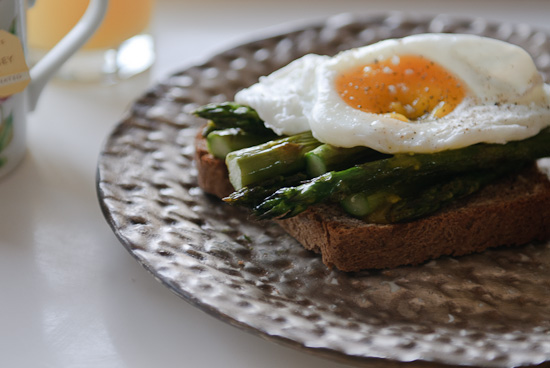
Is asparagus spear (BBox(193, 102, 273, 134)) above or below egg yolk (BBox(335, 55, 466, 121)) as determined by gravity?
below

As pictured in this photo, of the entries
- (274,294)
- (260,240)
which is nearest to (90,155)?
(260,240)

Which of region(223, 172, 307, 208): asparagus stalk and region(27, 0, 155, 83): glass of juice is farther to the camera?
region(27, 0, 155, 83): glass of juice

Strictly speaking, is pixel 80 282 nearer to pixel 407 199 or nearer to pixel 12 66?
pixel 12 66

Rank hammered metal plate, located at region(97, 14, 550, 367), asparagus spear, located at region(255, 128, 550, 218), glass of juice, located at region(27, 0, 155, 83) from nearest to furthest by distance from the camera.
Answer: hammered metal plate, located at region(97, 14, 550, 367), asparagus spear, located at region(255, 128, 550, 218), glass of juice, located at region(27, 0, 155, 83)

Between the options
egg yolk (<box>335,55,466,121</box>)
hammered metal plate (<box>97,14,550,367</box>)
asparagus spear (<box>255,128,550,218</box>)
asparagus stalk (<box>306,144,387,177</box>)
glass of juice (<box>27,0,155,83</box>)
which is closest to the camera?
hammered metal plate (<box>97,14,550,367</box>)

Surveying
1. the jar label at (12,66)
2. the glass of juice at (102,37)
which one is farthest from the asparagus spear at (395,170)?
the glass of juice at (102,37)

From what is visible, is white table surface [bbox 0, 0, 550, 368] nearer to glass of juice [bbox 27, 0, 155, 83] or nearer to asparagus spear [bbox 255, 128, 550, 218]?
glass of juice [bbox 27, 0, 155, 83]

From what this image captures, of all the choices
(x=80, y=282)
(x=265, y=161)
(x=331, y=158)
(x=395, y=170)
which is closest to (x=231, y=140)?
(x=265, y=161)

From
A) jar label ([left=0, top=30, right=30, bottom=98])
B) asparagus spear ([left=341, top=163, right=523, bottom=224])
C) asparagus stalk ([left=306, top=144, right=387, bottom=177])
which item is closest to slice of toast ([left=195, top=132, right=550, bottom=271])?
asparagus spear ([left=341, top=163, right=523, bottom=224])

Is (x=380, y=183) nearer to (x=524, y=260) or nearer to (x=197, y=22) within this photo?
(x=524, y=260)
